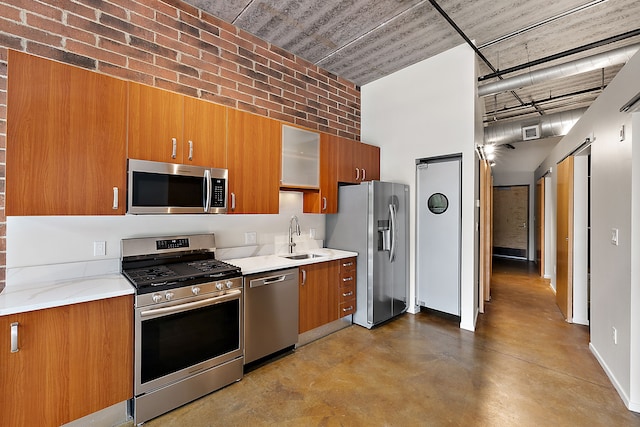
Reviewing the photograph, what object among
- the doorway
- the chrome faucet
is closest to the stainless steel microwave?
the chrome faucet

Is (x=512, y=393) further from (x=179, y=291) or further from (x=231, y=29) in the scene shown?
(x=231, y=29)

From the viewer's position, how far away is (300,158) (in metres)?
3.35

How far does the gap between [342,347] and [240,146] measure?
2.33m

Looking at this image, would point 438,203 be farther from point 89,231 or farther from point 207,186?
point 89,231

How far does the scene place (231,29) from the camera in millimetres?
3125

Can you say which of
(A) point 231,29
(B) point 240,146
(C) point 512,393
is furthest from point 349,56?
(C) point 512,393

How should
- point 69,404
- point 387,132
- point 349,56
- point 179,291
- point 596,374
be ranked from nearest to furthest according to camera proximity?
point 69,404 < point 179,291 < point 596,374 < point 349,56 < point 387,132

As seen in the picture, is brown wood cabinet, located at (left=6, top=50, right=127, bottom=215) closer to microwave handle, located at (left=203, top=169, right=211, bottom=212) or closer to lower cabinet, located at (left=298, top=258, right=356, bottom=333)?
microwave handle, located at (left=203, top=169, right=211, bottom=212)

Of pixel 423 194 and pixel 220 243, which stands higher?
pixel 423 194

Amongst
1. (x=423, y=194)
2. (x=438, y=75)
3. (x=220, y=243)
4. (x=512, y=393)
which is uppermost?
(x=438, y=75)

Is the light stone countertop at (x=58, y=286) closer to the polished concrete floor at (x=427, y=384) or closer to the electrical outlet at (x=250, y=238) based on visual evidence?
the electrical outlet at (x=250, y=238)

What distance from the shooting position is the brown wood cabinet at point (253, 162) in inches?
109

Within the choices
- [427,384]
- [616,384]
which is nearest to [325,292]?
[427,384]

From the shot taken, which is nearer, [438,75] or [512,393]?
[512,393]
